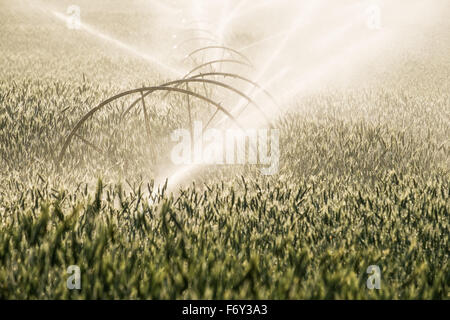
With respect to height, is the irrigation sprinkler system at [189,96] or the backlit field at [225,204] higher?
the irrigation sprinkler system at [189,96]

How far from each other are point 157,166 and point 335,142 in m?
1.58

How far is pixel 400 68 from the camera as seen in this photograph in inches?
436

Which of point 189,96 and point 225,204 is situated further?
point 189,96

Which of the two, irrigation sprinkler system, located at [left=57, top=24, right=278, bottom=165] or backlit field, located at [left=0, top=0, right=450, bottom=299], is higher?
irrigation sprinkler system, located at [left=57, top=24, right=278, bottom=165]

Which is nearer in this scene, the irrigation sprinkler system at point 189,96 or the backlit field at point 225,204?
the backlit field at point 225,204

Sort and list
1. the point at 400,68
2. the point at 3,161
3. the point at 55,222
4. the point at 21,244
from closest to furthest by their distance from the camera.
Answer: the point at 21,244
the point at 55,222
the point at 3,161
the point at 400,68

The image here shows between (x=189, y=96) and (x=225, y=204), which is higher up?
(x=189, y=96)

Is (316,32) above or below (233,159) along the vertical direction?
above

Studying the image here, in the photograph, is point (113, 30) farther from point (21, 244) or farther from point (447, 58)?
point (21, 244)

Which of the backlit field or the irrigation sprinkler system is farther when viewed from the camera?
the irrigation sprinkler system
